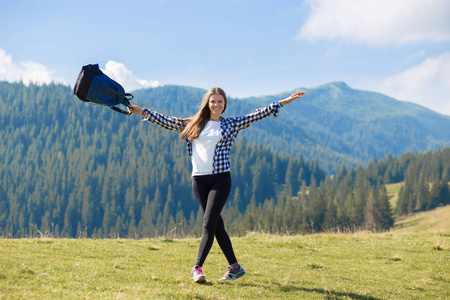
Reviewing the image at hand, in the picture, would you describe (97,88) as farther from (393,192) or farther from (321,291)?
(393,192)

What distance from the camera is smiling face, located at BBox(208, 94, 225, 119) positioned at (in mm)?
7057

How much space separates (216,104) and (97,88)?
2.11m

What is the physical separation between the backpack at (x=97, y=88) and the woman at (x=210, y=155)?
38 cm

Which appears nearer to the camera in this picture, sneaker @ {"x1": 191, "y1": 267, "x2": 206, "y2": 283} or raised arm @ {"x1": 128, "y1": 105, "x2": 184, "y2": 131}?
sneaker @ {"x1": 191, "y1": 267, "x2": 206, "y2": 283}

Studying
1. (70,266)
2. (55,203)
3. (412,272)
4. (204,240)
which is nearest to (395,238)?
(412,272)

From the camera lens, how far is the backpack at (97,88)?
6707 mm

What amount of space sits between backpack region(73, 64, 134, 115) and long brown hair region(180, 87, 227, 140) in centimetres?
119

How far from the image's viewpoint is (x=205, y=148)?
6.80 metres

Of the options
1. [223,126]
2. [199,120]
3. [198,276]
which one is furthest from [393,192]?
[198,276]

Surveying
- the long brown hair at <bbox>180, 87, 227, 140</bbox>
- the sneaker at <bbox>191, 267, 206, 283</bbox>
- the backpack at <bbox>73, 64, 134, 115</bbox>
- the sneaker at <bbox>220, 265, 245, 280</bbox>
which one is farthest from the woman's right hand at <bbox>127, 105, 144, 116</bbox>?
the sneaker at <bbox>220, 265, 245, 280</bbox>

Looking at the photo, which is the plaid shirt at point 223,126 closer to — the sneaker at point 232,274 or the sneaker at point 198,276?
the sneaker at point 198,276

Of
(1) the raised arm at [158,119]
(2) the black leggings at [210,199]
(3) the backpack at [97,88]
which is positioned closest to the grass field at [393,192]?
(2) the black leggings at [210,199]

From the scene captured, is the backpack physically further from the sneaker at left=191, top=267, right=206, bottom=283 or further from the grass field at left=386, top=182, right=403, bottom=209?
the grass field at left=386, top=182, right=403, bottom=209

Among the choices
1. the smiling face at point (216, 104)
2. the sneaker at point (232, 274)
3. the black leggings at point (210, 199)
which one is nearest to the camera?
the black leggings at point (210, 199)
